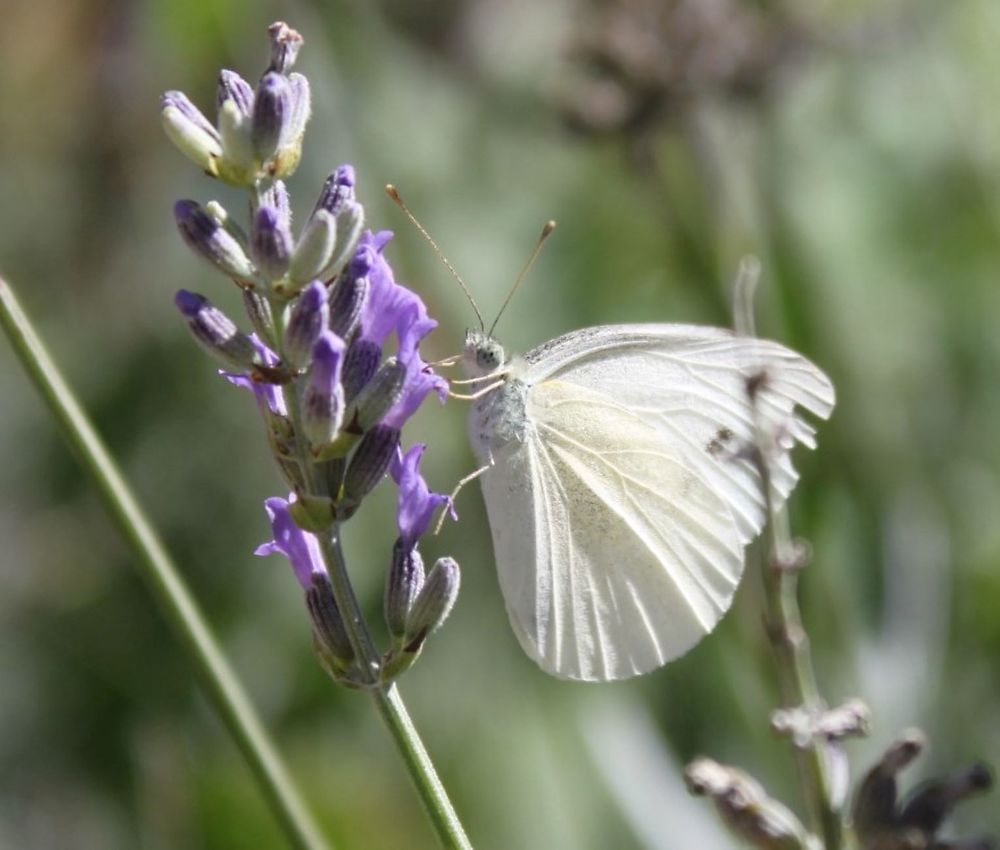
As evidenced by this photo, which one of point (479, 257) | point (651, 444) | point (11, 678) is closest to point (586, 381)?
point (651, 444)

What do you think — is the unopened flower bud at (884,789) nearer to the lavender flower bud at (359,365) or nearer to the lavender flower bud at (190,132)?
the lavender flower bud at (359,365)

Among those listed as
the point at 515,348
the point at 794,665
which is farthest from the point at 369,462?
the point at 515,348

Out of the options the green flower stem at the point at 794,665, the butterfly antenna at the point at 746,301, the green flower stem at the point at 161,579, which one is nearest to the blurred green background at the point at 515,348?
the butterfly antenna at the point at 746,301

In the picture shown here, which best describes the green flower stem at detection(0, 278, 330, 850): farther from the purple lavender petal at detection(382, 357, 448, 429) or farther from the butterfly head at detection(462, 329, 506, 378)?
the butterfly head at detection(462, 329, 506, 378)

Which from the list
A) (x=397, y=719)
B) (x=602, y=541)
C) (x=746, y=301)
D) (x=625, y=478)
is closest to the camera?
(x=397, y=719)

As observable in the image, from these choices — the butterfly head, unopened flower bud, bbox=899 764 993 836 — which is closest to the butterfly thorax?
the butterfly head

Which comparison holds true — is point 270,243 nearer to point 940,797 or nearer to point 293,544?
point 293,544
